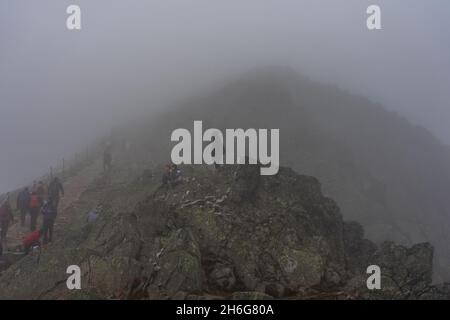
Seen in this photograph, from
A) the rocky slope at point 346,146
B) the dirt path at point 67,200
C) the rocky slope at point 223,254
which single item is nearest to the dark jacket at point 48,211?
the rocky slope at point 223,254

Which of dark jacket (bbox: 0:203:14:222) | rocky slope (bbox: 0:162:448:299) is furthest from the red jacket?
dark jacket (bbox: 0:203:14:222)

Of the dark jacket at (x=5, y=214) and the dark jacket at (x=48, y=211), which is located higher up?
the dark jacket at (x=48, y=211)

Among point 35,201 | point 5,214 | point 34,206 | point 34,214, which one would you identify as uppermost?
point 35,201

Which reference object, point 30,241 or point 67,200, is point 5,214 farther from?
point 67,200

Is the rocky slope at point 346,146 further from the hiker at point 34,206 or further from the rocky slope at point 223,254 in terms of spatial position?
the rocky slope at point 223,254

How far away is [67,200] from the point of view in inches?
1772

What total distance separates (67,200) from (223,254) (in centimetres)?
2618

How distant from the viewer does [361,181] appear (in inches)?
2810

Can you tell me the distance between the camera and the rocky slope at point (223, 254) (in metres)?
21.5

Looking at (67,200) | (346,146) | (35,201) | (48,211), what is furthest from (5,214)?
(346,146)

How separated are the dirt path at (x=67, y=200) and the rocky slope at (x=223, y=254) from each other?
7930 millimetres

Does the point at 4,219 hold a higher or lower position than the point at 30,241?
higher
